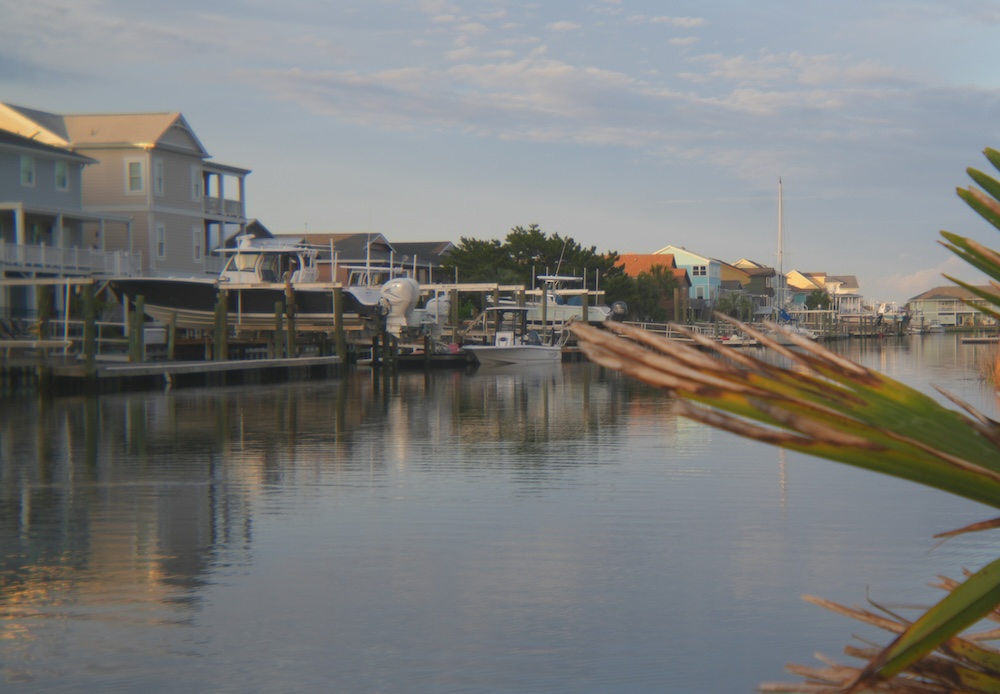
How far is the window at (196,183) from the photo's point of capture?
58056 mm

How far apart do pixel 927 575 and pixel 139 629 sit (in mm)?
6064

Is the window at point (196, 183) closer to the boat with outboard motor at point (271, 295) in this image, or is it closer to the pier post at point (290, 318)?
the boat with outboard motor at point (271, 295)

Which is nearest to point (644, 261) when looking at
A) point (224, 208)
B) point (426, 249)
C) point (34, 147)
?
point (426, 249)

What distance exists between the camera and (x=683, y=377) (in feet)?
4.40

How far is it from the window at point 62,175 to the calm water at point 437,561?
101 feet

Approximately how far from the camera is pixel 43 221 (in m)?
48.4

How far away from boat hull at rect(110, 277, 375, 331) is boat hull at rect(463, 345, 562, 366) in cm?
615

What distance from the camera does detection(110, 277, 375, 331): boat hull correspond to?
142 ft

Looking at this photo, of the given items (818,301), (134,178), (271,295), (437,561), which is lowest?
(437,561)

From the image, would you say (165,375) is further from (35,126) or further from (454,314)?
(35,126)

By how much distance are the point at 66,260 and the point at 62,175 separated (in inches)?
234

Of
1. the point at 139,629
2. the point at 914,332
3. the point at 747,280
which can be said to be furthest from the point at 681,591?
the point at 914,332

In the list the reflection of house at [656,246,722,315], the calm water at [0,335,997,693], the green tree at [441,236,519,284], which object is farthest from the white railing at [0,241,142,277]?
the reflection of house at [656,246,722,315]

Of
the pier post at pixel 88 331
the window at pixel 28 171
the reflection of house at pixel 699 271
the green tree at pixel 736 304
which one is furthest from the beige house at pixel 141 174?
the reflection of house at pixel 699 271
